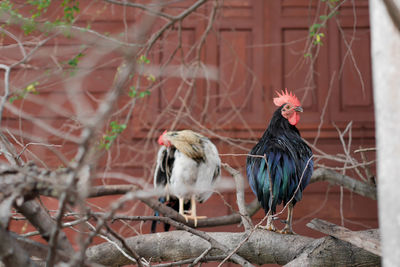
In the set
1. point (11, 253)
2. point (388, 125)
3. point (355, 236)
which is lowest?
point (355, 236)

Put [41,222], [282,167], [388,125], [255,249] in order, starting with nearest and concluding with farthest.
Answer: [41,222]
[388,125]
[255,249]
[282,167]

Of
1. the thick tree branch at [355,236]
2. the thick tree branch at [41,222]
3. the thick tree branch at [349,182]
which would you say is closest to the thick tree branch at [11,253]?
the thick tree branch at [41,222]

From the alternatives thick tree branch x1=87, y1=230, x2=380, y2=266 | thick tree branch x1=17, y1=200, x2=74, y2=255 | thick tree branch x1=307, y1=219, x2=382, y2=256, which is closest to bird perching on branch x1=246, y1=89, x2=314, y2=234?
thick tree branch x1=87, y1=230, x2=380, y2=266

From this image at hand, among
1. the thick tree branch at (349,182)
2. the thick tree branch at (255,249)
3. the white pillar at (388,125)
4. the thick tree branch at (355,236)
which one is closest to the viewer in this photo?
the white pillar at (388,125)

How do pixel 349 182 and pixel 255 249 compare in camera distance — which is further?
pixel 349 182

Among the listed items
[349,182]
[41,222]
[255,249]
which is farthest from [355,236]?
[349,182]

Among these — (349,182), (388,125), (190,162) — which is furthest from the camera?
(349,182)

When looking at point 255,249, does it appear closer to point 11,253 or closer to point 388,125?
point 388,125

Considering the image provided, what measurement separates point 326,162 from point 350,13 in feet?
3.43

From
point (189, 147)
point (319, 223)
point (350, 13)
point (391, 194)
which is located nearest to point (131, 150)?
point (189, 147)

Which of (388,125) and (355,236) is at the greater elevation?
(388,125)

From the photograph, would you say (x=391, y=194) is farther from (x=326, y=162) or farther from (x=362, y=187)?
(x=326, y=162)

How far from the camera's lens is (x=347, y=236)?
141 cm

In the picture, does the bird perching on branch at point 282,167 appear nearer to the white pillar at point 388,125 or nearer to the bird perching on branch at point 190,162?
the bird perching on branch at point 190,162
